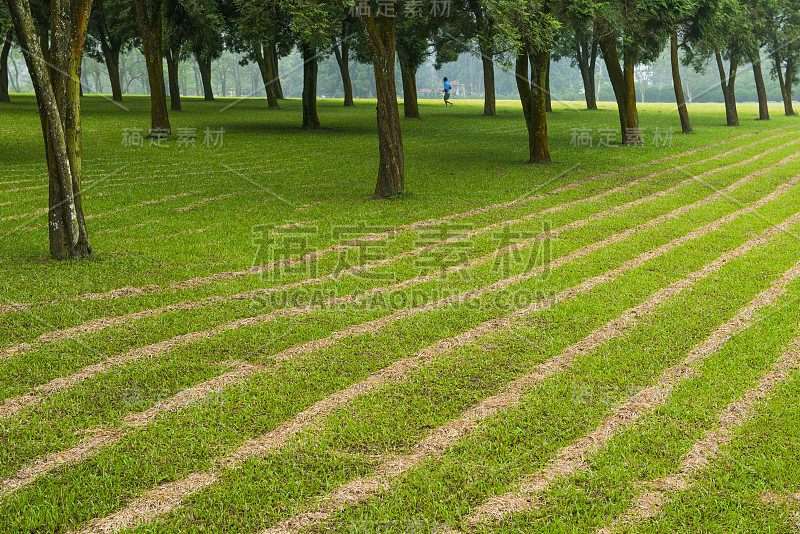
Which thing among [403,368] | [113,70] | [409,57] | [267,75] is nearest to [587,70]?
[409,57]

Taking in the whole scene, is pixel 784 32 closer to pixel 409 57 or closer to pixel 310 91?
pixel 409 57

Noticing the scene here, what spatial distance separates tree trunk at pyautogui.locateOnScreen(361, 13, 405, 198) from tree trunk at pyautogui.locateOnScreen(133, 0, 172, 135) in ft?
36.5

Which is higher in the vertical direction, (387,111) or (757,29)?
(757,29)

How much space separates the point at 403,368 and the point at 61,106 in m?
6.21

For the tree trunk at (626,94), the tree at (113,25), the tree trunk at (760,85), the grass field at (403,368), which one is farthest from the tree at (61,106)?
the tree trunk at (760,85)

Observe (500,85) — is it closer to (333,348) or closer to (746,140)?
(746,140)

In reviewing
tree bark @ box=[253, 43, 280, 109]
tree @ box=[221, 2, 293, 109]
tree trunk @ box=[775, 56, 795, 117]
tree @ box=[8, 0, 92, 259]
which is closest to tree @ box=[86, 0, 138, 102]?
tree @ box=[221, 2, 293, 109]

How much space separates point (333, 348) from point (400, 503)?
230 cm

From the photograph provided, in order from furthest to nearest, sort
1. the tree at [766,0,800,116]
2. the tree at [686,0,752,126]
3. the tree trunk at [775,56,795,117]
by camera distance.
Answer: the tree trunk at [775,56,795,117] → the tree at [766,0,800,116] → the tree at [686,0,752,126]

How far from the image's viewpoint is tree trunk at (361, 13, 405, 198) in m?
12.8

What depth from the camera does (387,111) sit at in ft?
42.6

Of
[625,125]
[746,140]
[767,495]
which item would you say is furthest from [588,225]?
[746,140]

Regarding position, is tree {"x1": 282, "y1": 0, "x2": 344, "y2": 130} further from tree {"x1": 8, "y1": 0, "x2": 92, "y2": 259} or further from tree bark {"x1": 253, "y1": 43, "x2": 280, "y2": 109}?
tree bark {"x1": 253, "y1": 43, "x2": 280, "y2": 109}

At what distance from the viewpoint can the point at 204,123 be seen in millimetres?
26234
